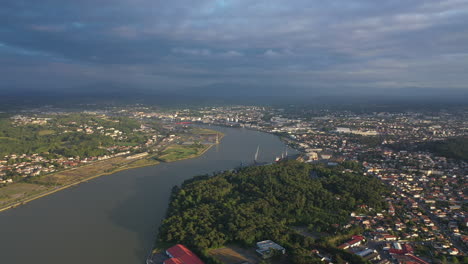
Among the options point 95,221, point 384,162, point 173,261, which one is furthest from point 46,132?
Answer: point 384,162

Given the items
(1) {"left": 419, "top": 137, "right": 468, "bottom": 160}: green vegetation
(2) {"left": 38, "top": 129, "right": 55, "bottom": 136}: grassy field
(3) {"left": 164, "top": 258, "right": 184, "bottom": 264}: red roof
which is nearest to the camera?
(3) {"left": 164, "top": 258, "right": 184, "bottom": 264}: red roof

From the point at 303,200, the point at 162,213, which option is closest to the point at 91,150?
the point at 162,213

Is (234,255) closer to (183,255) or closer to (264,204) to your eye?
(183,255)

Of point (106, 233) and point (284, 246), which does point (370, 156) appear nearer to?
point (284, 246)

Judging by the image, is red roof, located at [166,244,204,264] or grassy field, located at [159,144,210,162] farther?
grassy field, located at [159,144,210,162]

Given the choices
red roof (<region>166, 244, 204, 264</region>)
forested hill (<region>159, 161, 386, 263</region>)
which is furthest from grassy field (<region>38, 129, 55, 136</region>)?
red roof (<region>166, 244, 204, 264</region>)

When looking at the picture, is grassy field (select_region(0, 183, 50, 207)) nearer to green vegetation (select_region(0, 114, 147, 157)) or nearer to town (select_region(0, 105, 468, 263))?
town (select_region(0, 105, 468, 263))
